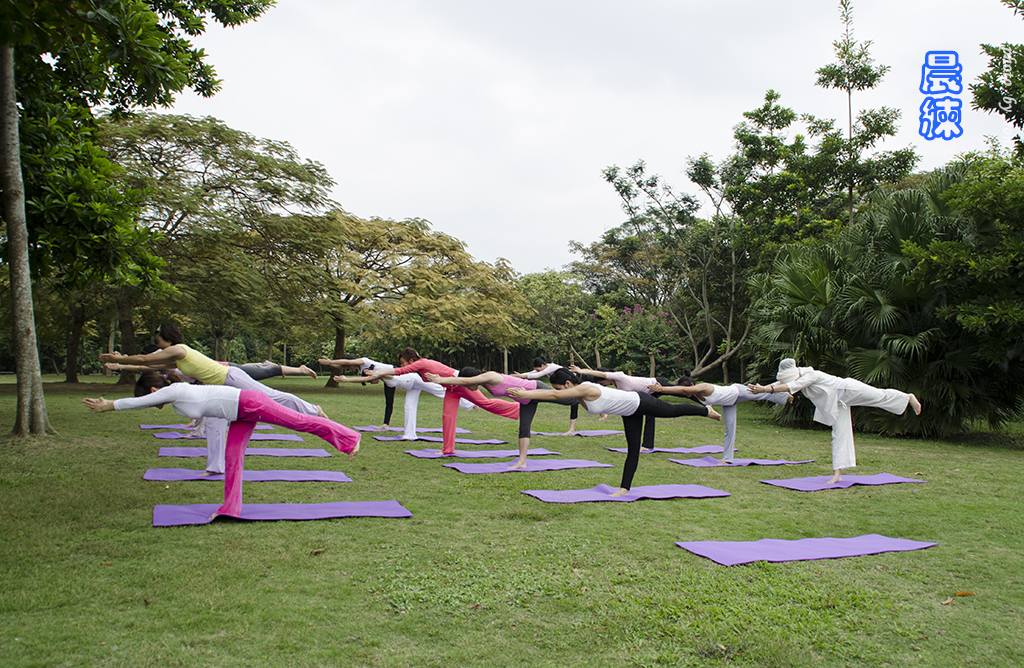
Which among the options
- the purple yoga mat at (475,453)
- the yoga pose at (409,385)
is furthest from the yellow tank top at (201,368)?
the purple yoga mat at (475,453)

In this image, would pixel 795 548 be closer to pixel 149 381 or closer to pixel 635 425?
pixel 635 425

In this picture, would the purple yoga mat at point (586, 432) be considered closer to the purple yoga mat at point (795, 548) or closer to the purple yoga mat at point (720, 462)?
the purple yoga mat at point (720, 462)

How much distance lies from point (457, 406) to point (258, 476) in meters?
3.11

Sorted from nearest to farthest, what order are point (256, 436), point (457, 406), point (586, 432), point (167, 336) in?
point (167, 336)
point (457, 406)
point (256, 436)
point (586, 432)

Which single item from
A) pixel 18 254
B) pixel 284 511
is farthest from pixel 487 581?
pixel 18 254

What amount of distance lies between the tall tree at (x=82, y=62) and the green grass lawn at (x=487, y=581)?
6.66ft

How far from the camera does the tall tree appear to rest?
16.6 ft

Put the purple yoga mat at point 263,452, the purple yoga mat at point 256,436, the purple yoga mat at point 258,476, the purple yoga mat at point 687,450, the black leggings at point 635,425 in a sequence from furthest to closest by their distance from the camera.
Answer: the purple yoga mat at point 687,450 → the purple yoga mat at point 256,436 → the purple yoga mat at point 263,452 → the purple yoga mat at point 258,476 → the black leggings at point 635,425

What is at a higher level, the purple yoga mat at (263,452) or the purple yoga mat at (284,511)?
Result: the purple yoga mat at (284,511)

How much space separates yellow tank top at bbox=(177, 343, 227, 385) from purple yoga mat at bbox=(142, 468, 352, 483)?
1118 mm

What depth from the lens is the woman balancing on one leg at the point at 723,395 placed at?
7949mm

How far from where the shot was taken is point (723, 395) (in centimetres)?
842

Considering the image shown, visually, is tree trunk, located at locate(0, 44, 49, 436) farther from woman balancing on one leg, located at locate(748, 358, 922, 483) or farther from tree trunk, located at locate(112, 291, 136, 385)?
tree trunk, located at locate(112, 291, 136, 385)

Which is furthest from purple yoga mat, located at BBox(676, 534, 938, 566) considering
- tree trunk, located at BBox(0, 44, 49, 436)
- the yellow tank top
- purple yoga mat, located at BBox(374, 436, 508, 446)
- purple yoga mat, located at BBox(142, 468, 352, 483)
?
tree trunk, located at BBox(0, 44, 49, 436)
